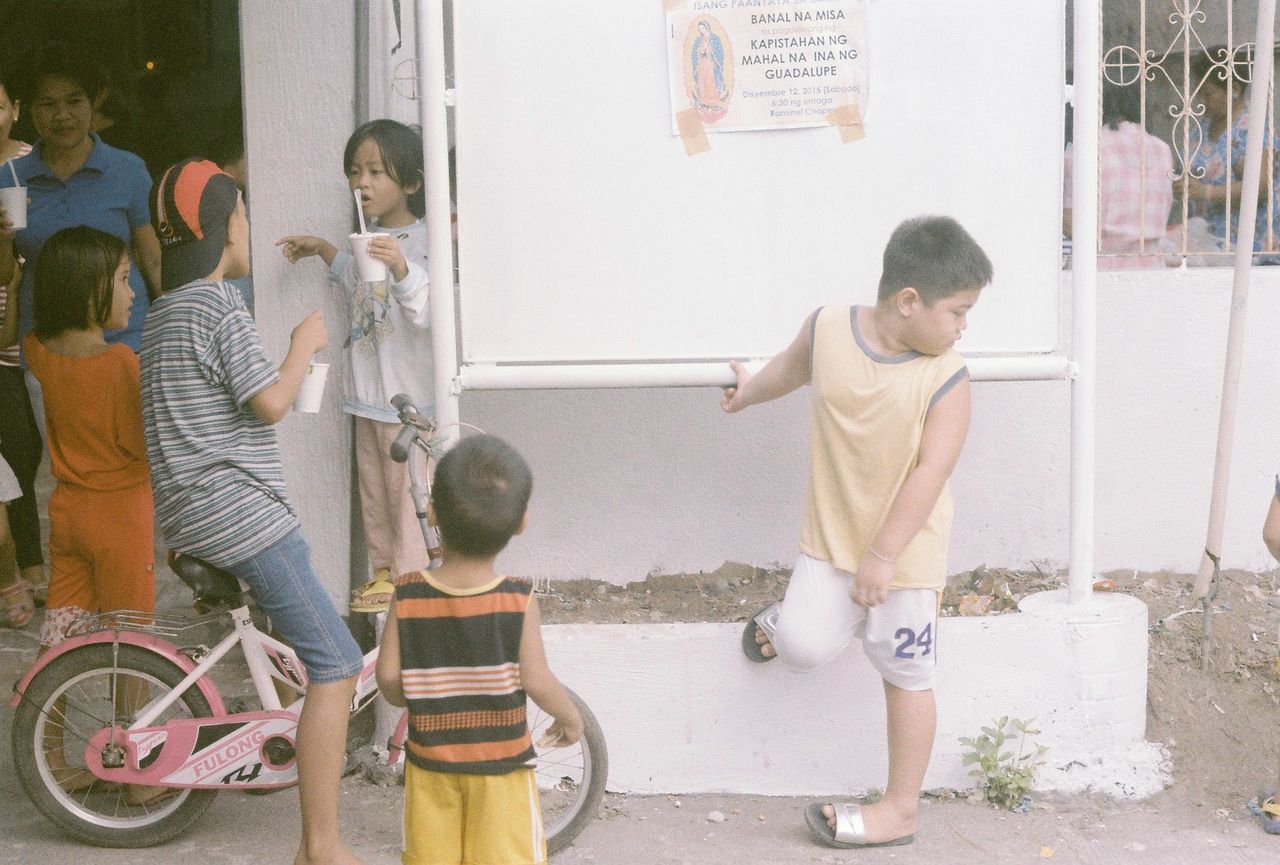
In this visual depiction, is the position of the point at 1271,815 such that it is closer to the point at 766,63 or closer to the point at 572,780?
the point at 572,780

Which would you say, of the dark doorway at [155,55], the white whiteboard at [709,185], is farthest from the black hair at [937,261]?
the dark doorway at [155,55]

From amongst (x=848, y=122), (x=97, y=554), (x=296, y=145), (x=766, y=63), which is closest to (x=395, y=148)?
(x=296, y=145)

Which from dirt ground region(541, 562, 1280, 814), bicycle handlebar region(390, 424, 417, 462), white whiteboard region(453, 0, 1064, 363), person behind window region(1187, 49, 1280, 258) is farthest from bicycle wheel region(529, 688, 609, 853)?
person behind window region(1187, 49, 1280, 258)

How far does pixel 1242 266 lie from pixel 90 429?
129 inches

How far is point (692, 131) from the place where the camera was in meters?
3.89

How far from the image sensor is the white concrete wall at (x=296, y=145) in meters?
4.45

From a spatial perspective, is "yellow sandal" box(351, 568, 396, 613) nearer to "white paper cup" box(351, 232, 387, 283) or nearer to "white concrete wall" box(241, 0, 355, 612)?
"white concrete wall" box(241, 0, 355, 612)

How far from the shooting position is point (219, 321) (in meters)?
3.35

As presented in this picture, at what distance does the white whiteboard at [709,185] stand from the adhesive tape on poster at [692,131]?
0.02 meters

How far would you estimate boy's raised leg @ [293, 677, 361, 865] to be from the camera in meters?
3.36

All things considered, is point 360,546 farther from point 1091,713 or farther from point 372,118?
point 1091,713

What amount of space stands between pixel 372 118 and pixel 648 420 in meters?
1.33

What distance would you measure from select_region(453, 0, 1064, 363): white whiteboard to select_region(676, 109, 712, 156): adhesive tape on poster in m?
0.02

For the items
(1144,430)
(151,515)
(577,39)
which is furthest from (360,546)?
(1144,430)
